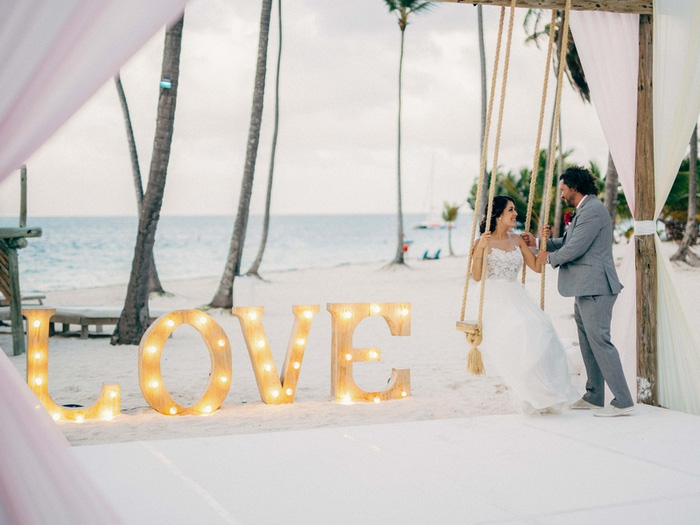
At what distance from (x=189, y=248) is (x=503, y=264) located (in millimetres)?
40010

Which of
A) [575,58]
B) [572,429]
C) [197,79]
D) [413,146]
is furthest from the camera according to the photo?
[413,146]

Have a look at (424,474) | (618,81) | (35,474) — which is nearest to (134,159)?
(618,81)

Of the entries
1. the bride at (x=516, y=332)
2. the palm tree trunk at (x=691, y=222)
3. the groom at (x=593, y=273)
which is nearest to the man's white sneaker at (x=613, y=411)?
the groom at (x=593, y=273)

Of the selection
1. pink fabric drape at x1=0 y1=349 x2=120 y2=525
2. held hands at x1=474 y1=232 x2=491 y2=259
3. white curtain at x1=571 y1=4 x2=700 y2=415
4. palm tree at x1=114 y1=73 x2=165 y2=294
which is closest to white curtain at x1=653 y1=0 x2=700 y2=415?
white curtain at x1=571 y1=4 x2=700 y2=415

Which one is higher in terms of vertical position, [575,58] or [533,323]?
[575,58]

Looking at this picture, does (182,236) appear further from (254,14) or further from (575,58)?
(575,58)

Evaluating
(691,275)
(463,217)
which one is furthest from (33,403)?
(463,217)

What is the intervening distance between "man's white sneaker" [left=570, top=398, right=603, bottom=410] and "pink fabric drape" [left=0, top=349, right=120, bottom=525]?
10.9 feet

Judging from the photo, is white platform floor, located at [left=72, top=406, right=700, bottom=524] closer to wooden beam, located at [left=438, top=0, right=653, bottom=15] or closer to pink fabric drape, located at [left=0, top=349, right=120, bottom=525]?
pink fabric drape, located at [left=0, top=349, right=120, bottom=525]

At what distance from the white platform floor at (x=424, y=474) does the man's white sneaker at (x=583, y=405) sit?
0.27 metres

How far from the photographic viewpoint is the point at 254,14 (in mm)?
47844

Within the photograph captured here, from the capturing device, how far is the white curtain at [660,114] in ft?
15.6

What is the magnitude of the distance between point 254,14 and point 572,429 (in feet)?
155

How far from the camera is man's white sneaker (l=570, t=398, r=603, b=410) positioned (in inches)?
191
